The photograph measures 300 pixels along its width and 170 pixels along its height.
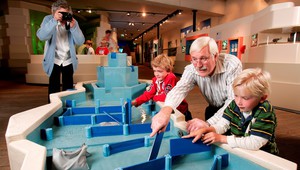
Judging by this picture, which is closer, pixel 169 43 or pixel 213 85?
pixel 213 85

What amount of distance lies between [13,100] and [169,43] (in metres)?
12.2

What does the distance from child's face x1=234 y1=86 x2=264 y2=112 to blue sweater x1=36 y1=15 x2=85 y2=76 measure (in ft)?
6.01

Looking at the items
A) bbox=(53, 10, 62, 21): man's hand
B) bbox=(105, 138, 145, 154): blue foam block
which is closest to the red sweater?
bbox=(105, 138, 145, 154): blue foam block

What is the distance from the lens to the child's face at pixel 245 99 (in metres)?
0.99

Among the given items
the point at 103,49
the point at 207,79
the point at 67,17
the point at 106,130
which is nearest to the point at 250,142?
the point at 207,79

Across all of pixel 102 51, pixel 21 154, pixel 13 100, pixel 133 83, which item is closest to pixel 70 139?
pixel 21 154

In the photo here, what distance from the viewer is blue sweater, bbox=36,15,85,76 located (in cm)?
203

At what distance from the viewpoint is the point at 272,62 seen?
3.59 m

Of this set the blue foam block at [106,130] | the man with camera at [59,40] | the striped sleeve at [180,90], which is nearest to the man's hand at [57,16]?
the man with camera at [59,40]

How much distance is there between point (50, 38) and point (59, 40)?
0.11m

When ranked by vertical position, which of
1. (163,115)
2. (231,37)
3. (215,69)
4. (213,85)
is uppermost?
(231,37)

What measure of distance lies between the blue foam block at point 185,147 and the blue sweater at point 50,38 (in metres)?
1.72

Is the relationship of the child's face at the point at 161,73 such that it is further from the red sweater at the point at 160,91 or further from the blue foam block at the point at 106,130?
the blue foam block at the point at 106,130

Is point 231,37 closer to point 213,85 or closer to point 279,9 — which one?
point 279,9
